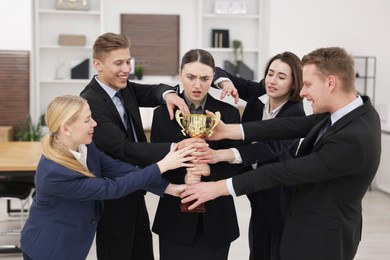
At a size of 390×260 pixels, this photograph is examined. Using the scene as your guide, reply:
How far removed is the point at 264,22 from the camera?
299 inches

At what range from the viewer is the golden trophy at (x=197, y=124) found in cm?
232

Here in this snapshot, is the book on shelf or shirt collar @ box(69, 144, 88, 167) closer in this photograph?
shirt collar @ box(69, 144, 88, 167)

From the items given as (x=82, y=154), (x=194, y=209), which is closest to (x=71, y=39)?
(x=82, y=154)

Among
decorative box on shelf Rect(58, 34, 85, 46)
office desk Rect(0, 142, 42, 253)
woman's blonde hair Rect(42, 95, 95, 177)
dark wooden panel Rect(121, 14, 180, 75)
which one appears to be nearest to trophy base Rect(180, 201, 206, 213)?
woman's blonde hair Rect(42, 95, 95, 177)

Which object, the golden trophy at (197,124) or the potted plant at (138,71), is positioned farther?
the potted plant at (138,71)

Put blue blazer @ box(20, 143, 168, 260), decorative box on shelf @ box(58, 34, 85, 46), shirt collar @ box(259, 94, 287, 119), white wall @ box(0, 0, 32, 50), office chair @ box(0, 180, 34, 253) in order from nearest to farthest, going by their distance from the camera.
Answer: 1. blue blazer @ box(20, 143, 168, 260)
2. shirt collar @ box(259, 94, 287, 119)
3. office chair @ box(0, 180, 34, 253)
4. white wall @ box(0, 0, 32, 50)
5. decorative box on shelf @ box(58, 34, 85, 46)

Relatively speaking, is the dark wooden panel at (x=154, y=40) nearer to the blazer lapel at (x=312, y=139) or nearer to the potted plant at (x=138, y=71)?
the potted plant at (x=138, y=71)

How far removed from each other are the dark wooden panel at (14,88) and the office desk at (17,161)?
1970mm

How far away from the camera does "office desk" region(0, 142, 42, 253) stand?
154 inches

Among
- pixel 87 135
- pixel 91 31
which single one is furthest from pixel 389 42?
pixel 87 135

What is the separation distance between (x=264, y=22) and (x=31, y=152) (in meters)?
4.10

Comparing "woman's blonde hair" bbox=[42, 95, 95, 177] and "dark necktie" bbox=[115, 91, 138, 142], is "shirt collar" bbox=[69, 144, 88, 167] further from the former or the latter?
"dark necktie" bbox=[115, 91, 138, 142]

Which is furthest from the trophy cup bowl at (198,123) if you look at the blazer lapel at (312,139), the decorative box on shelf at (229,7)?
the decorative box on shelf at (229,7)

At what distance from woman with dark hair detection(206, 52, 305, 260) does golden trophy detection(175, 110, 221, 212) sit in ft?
0.79
